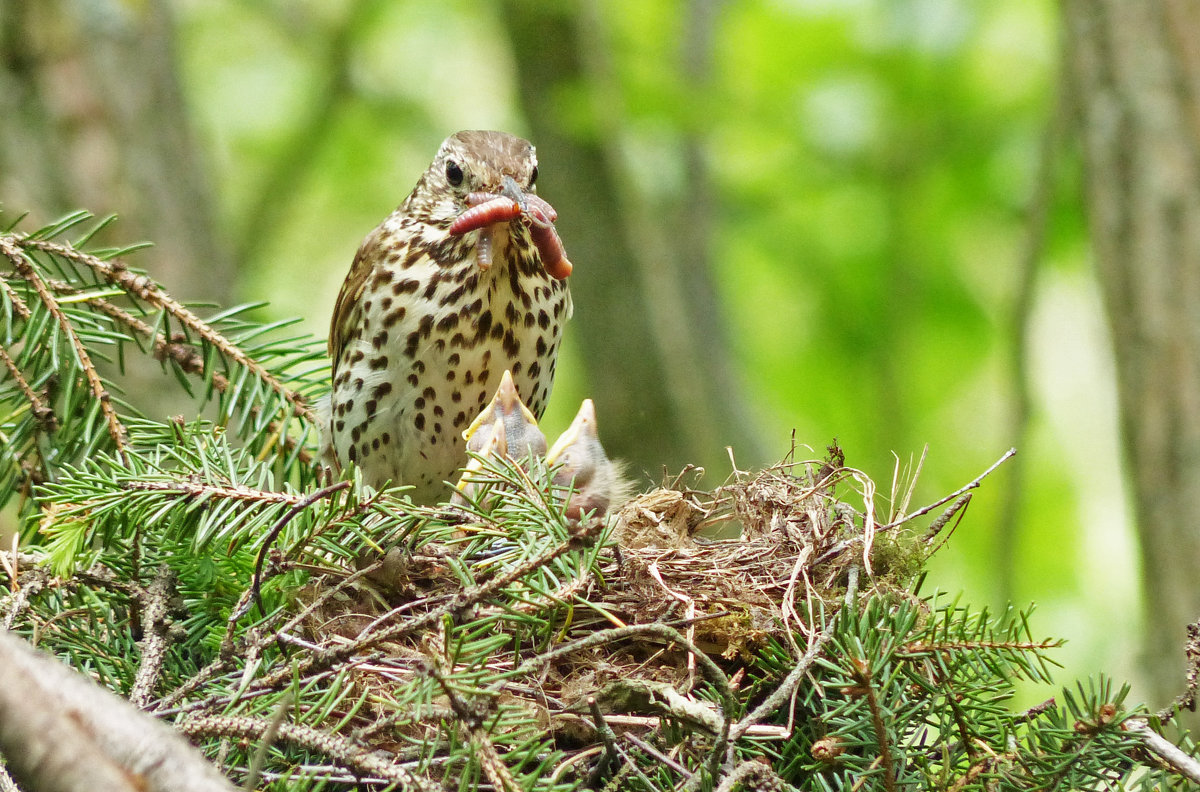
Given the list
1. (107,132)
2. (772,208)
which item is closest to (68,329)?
(107,132)

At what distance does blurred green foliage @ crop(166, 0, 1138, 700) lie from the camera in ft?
28.3

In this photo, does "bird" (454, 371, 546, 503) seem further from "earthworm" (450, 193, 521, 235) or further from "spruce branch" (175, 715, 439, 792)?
"spruce branch" (175, 715, 439, 792)

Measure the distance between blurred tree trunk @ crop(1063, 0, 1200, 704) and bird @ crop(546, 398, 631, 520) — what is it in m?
2.24

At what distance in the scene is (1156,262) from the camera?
434 cm

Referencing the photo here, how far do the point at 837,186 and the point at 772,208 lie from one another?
2.78 feet

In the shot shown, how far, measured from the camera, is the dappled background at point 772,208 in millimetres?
7641

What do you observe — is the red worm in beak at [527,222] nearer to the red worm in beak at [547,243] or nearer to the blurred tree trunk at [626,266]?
the red worm in beak at [547,243]

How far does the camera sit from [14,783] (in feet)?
5.58

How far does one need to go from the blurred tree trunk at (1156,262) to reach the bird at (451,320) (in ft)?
7.18

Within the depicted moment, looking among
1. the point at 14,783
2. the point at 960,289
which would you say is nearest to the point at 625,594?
the point at 14,783

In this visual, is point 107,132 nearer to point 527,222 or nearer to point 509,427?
point 527,222

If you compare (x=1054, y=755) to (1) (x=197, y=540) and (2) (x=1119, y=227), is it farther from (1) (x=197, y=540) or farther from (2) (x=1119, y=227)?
(2) (x=1119, y=227)

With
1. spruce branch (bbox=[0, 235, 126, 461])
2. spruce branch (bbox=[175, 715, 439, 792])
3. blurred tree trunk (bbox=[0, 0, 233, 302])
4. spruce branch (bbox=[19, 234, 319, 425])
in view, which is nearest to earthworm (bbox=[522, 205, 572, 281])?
spruce branch (bbox=[19, 234, 319, 425])

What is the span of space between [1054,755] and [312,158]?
892cm
